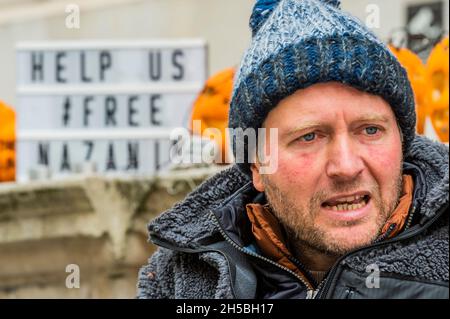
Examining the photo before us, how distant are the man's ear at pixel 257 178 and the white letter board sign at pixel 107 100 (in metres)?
3.02

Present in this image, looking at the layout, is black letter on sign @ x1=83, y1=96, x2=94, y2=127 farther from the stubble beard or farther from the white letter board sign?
the stubble beard

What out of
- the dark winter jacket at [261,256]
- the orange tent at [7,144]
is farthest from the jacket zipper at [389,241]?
the orange tent at [7,144]

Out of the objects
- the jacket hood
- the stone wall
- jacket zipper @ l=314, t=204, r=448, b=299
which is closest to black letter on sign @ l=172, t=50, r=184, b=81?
the stone wall

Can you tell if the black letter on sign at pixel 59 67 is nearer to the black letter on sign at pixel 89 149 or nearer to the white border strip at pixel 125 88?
the white border strip at pixel 125 88

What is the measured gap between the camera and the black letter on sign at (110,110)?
16.7ft

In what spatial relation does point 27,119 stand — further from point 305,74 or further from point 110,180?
point 305,74

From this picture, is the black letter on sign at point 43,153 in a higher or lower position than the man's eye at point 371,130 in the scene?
lower

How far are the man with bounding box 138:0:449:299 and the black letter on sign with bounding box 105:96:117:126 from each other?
3234 millimetres

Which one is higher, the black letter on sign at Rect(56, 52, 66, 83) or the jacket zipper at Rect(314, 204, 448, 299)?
the jacket zipper at Rect(314, 204, 448, 299)

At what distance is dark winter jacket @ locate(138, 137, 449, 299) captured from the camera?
5.24ft

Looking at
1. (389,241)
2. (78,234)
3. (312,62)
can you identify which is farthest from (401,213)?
(78,234)

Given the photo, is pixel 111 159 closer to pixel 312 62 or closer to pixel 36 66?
pixel 36 66

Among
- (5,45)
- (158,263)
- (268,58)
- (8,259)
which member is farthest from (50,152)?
(5,45)
